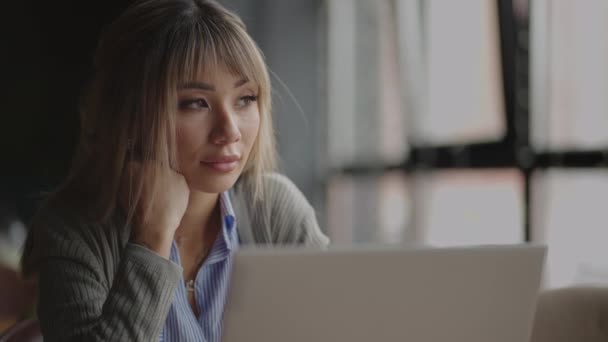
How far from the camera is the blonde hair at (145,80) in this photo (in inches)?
49.6

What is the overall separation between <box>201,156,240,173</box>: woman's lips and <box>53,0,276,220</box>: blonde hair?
0.20 ft

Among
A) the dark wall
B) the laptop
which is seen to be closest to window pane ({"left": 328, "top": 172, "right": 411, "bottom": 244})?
the dark wall

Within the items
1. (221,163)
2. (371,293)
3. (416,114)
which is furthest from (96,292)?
(416,114)

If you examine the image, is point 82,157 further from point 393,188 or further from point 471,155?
point 393,188

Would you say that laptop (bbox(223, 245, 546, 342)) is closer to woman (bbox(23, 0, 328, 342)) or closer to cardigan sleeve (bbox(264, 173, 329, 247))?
woman (bbox(23, 0, 328, 342))

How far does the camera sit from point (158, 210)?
4.09 ft

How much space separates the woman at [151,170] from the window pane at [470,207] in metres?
1.82

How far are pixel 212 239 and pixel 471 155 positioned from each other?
2049 millimetres

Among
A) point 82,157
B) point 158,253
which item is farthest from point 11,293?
point 158,253

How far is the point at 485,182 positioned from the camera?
3.25 m

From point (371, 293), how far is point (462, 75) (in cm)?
274

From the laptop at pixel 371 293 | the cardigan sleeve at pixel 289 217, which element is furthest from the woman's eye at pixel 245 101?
the laptop at pixel 371 293

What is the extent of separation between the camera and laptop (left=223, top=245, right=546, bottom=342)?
2.46 feet

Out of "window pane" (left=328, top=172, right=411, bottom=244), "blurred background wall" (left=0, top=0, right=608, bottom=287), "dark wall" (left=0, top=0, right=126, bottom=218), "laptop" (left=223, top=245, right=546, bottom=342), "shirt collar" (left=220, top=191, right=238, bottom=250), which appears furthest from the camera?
"dark wall" (left=0, top=0, right=126, bottom=218)
